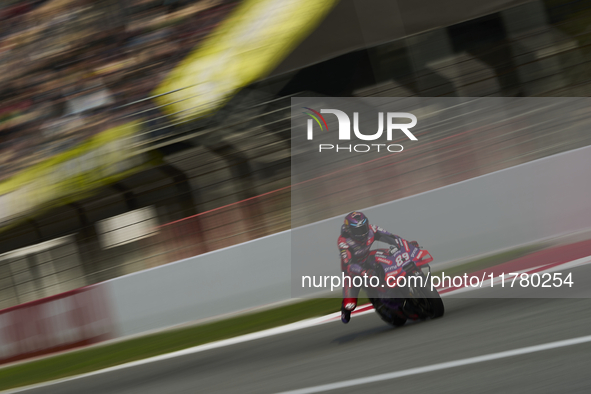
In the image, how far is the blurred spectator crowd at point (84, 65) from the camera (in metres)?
11.5

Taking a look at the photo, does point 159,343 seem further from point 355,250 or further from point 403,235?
point 355,250

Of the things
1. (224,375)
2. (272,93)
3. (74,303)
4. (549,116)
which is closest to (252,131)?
(272,93)

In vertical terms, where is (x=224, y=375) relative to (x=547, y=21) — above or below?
below

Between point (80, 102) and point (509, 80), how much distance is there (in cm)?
829

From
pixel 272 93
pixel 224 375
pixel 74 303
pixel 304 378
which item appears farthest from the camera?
pixel 272 93

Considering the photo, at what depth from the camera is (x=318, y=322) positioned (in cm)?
645

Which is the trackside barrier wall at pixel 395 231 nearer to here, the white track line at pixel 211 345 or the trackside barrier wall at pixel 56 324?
the trackside barrier wall at pixel 56 324

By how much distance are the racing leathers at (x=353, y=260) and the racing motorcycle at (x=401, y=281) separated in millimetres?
61

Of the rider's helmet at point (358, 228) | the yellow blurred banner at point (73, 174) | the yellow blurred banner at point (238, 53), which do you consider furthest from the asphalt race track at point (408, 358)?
the yellow blurred banner at point (238, 53)

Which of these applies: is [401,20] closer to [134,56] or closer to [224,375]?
[134,56]

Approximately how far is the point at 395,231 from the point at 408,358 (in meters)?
3.15

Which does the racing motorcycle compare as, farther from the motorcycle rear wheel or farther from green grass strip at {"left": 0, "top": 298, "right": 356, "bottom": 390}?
green grass strip at {"left": 0, "top": 298, "right": 356, "bottom": 390}

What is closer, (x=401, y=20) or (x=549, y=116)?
(x=549, y=116)

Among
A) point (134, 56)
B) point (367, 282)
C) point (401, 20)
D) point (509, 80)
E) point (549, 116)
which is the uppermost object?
point (134, 56)
